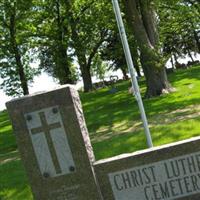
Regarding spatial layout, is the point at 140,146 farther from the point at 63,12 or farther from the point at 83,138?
the point at 63,12

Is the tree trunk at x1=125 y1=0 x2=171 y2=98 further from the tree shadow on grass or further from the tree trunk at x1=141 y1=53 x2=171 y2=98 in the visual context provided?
the tree shadow on grass

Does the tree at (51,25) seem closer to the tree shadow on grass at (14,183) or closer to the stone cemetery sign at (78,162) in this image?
the tree shadow on grass at (14,183)

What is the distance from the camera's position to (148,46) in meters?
23.2

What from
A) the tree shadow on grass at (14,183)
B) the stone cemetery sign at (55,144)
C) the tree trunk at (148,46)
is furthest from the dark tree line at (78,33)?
the stone cemetery sign at (55,144)

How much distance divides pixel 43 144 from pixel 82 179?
73 cm

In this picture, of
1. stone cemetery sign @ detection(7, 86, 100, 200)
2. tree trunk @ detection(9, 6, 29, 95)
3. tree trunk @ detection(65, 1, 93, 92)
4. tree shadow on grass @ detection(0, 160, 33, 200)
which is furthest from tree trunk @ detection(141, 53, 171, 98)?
stone cemetery sign @ detection(7, 86, 100, 200)

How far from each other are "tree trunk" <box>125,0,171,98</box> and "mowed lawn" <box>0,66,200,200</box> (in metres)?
1.04

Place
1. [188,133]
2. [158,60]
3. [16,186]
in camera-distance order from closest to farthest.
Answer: [16,186]
[188,133]
[158,60]

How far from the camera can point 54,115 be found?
6918mm

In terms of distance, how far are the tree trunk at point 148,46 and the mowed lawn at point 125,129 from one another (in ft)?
3.42

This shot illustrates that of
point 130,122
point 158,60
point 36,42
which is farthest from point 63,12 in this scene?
point 130,122

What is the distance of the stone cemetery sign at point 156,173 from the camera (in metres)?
6.96

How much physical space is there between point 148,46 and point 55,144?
16.8 metres

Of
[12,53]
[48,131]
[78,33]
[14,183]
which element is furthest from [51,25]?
[48,131]
